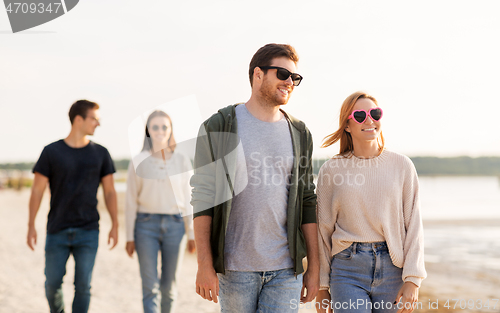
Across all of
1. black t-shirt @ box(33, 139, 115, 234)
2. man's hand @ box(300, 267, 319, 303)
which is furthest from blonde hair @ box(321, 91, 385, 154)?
black t-shirt @ box(33, 139, 115, 234)

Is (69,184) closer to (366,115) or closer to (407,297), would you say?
(366,115)

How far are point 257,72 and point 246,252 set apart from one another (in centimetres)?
115

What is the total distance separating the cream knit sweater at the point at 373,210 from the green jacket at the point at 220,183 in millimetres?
383

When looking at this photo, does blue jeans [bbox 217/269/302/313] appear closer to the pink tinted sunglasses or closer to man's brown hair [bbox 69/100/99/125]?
the pink tinted sunglasses

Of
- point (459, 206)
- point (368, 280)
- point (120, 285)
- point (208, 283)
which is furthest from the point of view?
point (459, 206)

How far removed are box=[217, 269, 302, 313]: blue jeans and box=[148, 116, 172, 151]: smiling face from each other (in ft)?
8.96

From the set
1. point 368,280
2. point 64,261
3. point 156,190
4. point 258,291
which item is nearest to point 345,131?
point 368,280

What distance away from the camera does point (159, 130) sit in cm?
515

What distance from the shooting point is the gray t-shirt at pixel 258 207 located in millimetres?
2717

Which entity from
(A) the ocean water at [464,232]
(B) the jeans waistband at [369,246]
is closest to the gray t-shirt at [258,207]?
(B) the jeans waistband at [369,246]

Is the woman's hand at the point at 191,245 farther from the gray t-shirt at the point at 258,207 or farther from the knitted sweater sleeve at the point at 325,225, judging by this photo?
the gray t-shirt at the point at 258,207

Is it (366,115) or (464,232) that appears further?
(464,232)

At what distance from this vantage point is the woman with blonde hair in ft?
9.73

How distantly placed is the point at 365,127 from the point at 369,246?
84 cm
